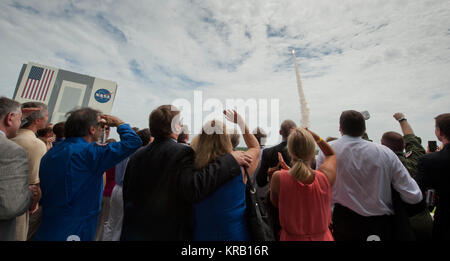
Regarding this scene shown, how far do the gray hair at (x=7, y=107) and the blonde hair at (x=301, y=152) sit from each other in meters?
3.46

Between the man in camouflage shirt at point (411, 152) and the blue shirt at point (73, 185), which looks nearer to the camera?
the blue shirt at point (73, 185)

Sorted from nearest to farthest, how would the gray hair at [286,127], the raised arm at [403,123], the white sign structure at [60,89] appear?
1. the raised arm at [403,123]
2. the gray hair at [286,127]
3. the white sign structure at [60,89]

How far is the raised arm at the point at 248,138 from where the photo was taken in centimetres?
192

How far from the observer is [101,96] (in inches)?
435

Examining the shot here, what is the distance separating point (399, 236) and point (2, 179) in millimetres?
4786

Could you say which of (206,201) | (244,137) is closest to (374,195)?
(244,137)

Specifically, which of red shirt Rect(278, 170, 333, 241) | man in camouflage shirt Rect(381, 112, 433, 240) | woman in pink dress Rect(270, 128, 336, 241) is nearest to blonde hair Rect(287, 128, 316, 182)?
woman in pink dress Rect(270, 128, 336, 241)

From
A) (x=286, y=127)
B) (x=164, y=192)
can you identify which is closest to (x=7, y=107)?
(x=164, y=192)

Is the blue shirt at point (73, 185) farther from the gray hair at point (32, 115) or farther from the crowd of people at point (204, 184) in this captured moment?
the gray hair at point (32, 115)

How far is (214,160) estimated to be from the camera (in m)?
1.71

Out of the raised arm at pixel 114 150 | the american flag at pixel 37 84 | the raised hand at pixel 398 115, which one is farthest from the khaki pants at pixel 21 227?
the american flag at pixel 37 84

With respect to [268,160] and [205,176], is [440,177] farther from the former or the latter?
[205,176]
